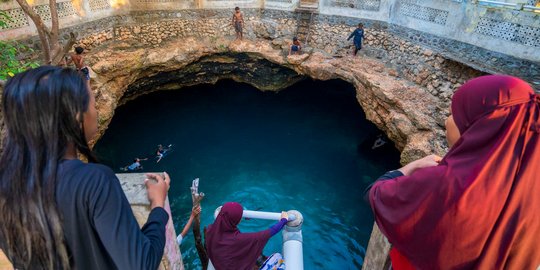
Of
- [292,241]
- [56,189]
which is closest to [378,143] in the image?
[292,241]

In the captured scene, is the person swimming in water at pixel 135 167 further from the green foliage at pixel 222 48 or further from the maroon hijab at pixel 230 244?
the maroon hijab at pixel 230 244

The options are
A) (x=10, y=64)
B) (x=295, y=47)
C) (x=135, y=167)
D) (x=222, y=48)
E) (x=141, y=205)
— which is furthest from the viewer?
(x=222, y=48)

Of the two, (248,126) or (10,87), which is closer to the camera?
(10,87)

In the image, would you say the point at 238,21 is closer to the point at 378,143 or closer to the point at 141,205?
the point at 378,143

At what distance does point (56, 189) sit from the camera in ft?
4.06

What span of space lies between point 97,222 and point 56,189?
0.20 metres

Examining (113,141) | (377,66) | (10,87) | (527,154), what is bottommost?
(113,141)

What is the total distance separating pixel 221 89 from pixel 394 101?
28.9ft

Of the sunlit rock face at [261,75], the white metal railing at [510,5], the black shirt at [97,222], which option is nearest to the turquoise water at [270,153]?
the sunlit rock face at [261,75]

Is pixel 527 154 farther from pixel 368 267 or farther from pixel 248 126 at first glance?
pixel 248 126

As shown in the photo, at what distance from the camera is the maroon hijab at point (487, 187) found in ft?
4.04

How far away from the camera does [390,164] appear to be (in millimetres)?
11102

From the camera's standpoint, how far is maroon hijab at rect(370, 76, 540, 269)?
123 cm

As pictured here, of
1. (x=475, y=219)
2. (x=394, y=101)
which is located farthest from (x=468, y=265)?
(x=394, y=101)
